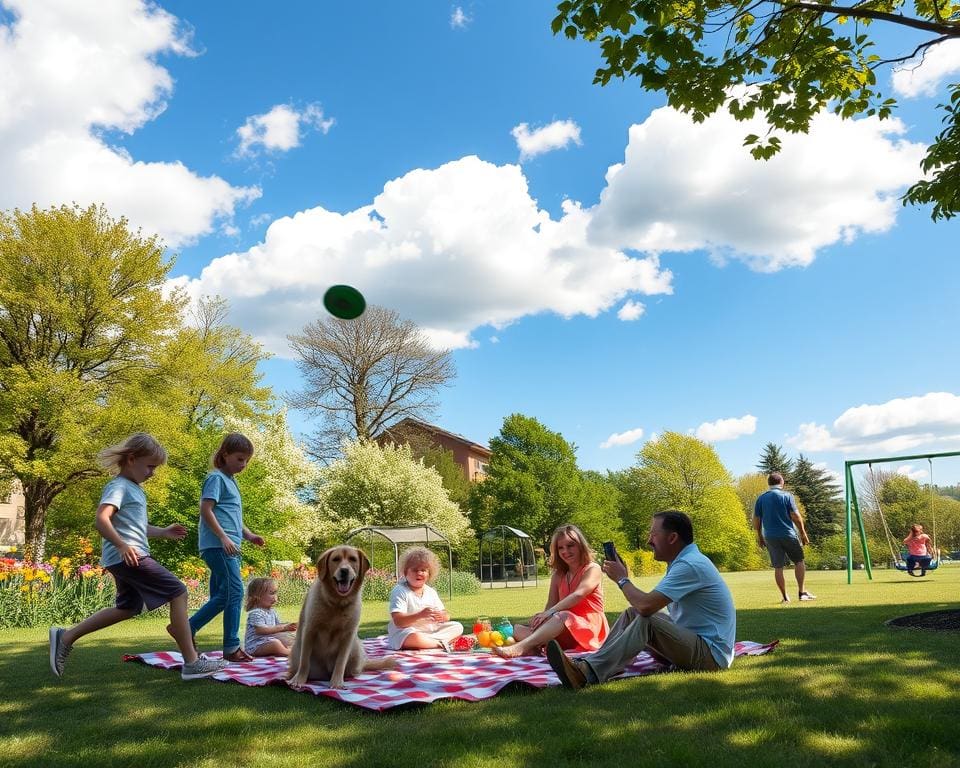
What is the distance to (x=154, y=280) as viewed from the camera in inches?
977

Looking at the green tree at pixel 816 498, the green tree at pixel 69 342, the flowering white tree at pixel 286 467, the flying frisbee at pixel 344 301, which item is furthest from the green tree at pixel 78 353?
the green tree at pixel 816 498

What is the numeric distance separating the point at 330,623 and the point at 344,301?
4614mm

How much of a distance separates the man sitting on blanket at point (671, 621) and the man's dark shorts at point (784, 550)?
711 centimetres

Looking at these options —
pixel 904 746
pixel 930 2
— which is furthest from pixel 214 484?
pixel 930 2

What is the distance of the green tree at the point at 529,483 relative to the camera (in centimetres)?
4128

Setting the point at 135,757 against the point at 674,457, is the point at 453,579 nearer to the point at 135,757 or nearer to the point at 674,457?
the point at 135,757

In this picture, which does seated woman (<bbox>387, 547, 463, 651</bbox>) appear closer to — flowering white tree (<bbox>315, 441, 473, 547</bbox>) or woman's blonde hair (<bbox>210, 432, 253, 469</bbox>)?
woman's blonde hair (<bbox>210, 432, 253, 469</bbox>)

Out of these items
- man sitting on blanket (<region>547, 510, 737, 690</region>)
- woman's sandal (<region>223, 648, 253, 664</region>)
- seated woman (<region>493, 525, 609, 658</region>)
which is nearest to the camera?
man sitting on blanket (<region>547, 510, 737, 690</region>)

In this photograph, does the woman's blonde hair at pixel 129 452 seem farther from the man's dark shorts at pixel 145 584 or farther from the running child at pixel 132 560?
the man's dark shorts at pixel 145 584

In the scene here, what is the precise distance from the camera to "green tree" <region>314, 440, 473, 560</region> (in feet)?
114

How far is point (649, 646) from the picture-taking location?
17.3ft

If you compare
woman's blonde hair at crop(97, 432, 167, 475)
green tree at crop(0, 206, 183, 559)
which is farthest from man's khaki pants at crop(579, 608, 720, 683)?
green tree at crop(0, 206, 183, 559)

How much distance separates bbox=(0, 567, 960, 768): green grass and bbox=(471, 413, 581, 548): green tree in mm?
35405

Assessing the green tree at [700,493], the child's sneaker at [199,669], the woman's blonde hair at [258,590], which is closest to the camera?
the child's sneaker at [199,669]
